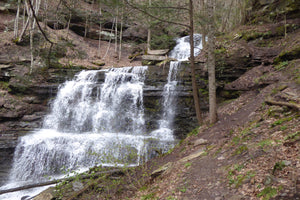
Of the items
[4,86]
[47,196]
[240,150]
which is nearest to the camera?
[240,150]

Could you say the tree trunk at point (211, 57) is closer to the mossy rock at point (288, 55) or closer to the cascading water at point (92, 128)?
the cascading water at point (92, 128)

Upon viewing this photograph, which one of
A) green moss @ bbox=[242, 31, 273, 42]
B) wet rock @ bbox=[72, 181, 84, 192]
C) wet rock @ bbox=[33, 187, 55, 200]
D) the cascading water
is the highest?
green moss @ bbox=[242, 31, 273, 42]

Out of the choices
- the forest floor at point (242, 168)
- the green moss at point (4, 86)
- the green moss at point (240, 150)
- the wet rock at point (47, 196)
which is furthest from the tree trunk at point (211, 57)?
the green moss at point (4, 86)

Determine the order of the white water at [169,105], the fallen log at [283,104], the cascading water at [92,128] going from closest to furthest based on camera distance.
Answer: the fallen log at [283,104], the cascading water at [92,128], the white water at [169,105]

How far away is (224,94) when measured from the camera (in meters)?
11.4

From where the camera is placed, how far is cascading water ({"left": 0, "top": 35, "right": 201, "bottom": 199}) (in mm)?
9098

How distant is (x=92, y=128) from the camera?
11875mm

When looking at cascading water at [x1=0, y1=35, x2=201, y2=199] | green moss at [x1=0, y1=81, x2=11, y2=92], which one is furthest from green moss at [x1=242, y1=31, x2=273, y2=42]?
green moss at [x1=0, y1=81, x2=11, y2=92]

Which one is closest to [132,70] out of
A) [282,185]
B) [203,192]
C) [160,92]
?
[160,92]

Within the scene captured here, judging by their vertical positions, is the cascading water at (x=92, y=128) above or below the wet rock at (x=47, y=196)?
above

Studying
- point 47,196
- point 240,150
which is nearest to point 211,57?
point 240,150

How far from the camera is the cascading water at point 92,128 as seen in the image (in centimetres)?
910

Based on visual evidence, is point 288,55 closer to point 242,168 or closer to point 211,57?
point 211,57

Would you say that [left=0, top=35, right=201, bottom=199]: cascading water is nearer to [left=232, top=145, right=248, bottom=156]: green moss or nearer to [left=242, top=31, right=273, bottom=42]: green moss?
[left=232, top=145, right=248, bottom=156]: green moss
